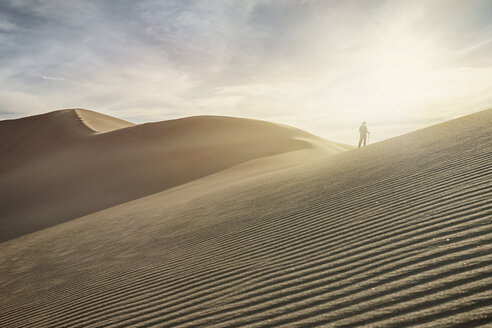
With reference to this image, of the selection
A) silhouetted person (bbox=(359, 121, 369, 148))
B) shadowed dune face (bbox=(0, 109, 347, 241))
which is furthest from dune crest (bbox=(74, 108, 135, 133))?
silhouetted person (bbox=(359, 121, 369, 148))

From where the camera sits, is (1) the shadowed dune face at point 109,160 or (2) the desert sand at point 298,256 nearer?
(2) the desert sand at point 298,256

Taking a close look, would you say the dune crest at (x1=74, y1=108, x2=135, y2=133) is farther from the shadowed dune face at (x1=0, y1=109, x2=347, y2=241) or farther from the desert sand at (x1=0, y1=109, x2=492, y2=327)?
the desert sand at (x1=0, y1=109, x2=492, y2=327)

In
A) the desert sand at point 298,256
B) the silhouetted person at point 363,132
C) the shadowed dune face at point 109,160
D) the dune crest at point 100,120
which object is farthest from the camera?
the dune crest at point 100,120

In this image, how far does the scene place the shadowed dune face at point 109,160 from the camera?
58.2 ft

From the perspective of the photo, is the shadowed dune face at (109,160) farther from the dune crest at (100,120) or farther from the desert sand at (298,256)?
the desert sand at (298,256)

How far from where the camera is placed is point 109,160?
25.1m

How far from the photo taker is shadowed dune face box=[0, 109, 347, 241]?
58.2ft

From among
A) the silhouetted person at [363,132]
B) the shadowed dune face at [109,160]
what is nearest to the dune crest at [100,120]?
the shadowed dune face at [109,160]

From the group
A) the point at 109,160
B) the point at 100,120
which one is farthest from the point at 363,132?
the point at 100,120

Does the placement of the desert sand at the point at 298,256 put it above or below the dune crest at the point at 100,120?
below

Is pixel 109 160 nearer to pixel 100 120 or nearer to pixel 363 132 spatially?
pixel 363 132

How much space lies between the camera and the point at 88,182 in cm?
2150

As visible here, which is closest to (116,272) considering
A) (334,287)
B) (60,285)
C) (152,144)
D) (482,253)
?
(60,285)

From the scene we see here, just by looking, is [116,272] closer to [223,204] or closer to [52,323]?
[52,323]
